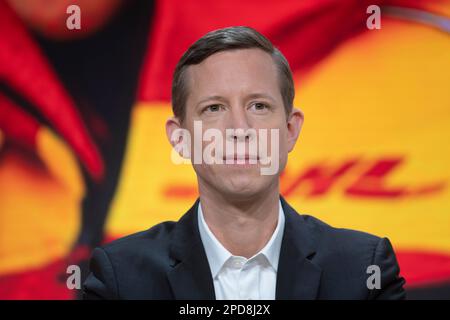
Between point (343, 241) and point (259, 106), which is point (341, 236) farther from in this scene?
point (259, 106)

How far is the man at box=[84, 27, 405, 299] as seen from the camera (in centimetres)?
144

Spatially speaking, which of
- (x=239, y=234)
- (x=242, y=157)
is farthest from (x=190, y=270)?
(x=242, y=157)

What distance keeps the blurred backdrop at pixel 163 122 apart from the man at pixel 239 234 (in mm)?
1082

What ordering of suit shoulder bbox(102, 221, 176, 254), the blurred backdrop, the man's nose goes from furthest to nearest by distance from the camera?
1. the blurred backdrop
2. suit shoulder bbox(102, 221, 176, 254)
3. the man's nose

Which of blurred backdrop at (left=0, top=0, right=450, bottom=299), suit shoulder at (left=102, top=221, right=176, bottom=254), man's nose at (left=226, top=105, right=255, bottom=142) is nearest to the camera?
man's nose at (left=226, top=105, right=255, bottom=142)

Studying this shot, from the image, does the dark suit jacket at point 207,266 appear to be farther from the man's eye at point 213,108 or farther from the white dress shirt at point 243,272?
the man's eye at point 213,108

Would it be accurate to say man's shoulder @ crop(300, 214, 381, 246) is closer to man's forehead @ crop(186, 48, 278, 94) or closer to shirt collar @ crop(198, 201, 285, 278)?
shirt collar @ crop(198, 201, 285, 278)

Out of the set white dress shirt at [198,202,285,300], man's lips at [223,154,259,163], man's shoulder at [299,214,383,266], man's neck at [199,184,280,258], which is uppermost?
man's lips at [223,154,259,163]

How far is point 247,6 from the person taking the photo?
8.89 feet

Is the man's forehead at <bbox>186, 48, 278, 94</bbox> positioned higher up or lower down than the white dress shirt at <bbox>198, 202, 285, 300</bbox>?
higher up

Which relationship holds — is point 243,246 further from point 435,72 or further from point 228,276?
point 435,72

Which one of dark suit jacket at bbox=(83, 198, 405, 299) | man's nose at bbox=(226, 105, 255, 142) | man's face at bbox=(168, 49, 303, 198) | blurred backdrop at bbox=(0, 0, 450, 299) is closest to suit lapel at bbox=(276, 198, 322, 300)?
dark suit jacket at bbox=(83, 198, 405, 299)

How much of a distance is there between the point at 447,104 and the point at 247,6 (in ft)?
2.98

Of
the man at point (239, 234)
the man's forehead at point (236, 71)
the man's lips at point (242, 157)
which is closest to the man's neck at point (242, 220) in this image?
the man at point (239, 234)
